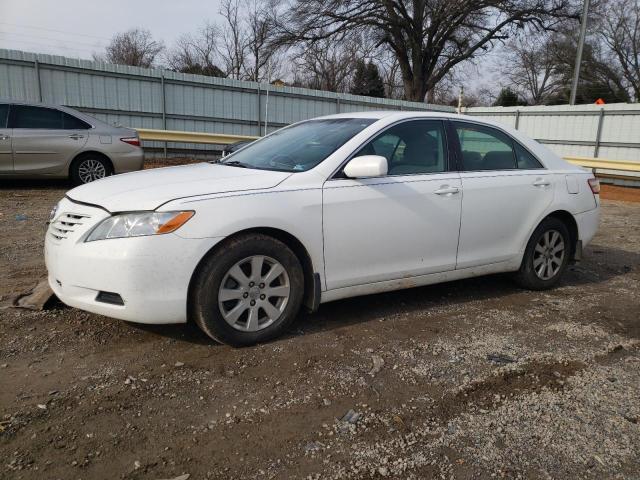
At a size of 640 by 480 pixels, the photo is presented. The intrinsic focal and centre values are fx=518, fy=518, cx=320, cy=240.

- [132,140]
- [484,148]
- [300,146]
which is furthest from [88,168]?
[484,148]

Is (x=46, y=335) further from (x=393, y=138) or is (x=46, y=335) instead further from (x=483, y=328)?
(x=483, y=328)

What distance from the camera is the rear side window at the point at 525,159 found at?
Answer: 4.75 metres

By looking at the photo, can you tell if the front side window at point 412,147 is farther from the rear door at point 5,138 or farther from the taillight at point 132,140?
the rear door at point 5,138

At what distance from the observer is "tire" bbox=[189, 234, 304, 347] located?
3.16 metres

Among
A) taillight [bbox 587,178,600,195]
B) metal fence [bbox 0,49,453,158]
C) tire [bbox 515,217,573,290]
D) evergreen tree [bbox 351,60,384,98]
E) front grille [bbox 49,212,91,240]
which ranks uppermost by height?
evergreen tree [bbox 351,60,384,98]

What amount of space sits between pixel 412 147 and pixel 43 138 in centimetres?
747

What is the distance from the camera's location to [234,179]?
11.3ft

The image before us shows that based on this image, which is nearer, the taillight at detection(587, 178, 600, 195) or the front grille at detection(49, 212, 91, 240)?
the front grille at detection(49, 212, 91, 240)

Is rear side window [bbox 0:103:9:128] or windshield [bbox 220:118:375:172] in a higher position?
rear side window [bbox 0:103:9:128]

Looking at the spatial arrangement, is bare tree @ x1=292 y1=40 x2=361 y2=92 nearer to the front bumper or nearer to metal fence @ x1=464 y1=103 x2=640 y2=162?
metal fence @ x1=464 y1=103 x2=640 y2=162

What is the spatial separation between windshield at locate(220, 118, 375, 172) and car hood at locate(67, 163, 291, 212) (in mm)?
219

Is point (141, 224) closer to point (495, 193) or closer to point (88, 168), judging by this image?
point (495, 193)

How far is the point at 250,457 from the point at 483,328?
88.5 inches

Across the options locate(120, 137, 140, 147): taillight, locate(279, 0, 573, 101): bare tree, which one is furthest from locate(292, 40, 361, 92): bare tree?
locate(120, 137, 140, 147): taillight
